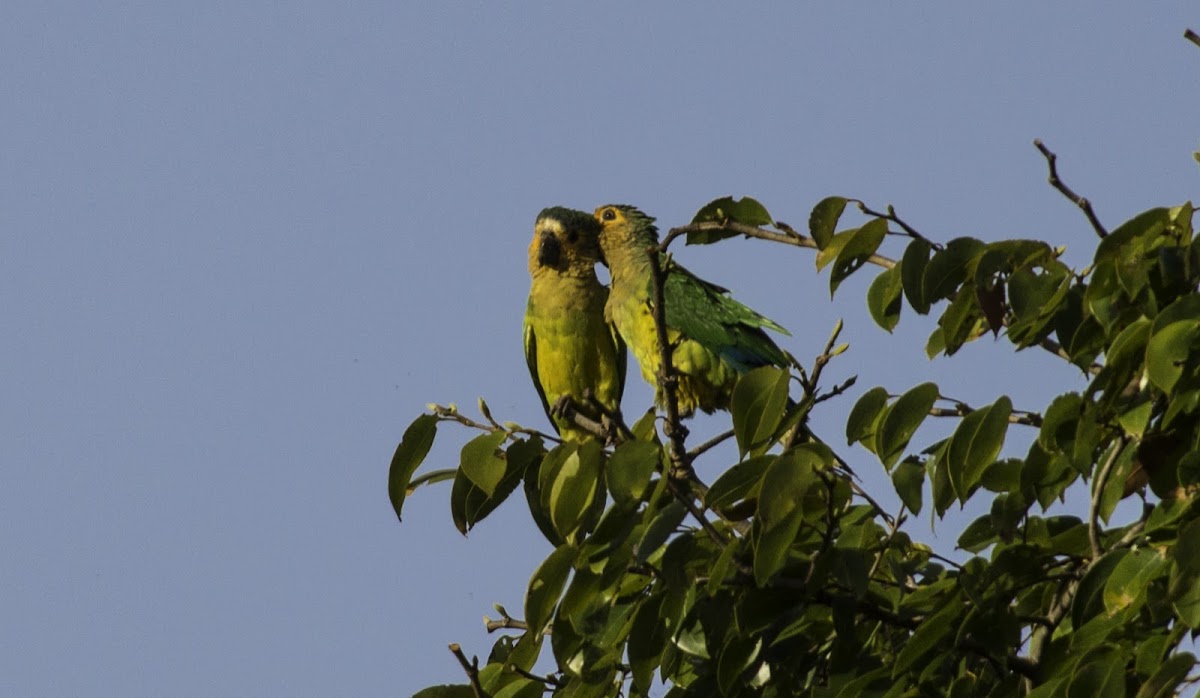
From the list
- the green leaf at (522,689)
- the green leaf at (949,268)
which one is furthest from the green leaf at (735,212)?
the green leaf at (522,689)

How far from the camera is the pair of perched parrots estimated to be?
590 centimetres

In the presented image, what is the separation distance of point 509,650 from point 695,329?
3.10 meters

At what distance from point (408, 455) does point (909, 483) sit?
3.15ft

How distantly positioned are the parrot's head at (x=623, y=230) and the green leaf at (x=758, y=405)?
13.3 feet

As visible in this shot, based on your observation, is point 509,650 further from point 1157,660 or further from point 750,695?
point 1157,660

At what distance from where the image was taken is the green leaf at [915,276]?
2.65 metres

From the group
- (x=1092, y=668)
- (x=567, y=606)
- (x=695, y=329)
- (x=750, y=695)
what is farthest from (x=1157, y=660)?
(x=695, y=329)

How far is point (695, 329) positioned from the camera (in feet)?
19.6

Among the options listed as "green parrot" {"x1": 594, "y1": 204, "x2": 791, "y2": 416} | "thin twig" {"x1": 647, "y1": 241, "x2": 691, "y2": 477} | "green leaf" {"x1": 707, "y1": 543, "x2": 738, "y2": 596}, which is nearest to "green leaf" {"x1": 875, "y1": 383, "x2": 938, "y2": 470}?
"green leaf" {"x1": 707, "y1": 543, "x2": 738, "y2": 596}

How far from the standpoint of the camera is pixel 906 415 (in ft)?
8.21

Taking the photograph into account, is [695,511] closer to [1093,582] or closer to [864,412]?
[864,412]

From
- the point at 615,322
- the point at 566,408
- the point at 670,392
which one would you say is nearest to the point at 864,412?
the point at 670,392

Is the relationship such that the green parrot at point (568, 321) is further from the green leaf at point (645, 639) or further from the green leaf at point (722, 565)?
the green leaf at point (722, 565)

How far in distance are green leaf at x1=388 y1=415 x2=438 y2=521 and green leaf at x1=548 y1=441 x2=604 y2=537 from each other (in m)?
0.37
